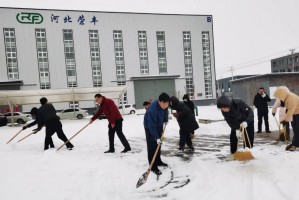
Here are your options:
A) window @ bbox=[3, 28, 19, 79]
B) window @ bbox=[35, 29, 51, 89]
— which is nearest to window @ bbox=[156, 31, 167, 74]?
window @ bbox=[35, 29, 51, 89]

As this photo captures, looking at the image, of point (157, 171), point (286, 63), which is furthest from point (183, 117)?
point (286, 63)

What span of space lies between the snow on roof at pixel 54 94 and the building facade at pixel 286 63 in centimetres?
5539

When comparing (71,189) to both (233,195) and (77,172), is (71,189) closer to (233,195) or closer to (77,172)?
(77,172)

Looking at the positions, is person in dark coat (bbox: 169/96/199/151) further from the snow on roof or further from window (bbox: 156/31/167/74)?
window (bbox: 156/31/167/74)

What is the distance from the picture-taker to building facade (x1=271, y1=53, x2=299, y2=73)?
60.0 m

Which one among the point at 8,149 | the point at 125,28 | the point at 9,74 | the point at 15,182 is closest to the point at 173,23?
the point at 125,28

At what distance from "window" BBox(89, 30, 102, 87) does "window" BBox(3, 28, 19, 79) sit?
10.1 metres

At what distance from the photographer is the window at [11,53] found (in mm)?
31609

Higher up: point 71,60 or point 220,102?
point 71,60

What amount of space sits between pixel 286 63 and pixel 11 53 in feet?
211

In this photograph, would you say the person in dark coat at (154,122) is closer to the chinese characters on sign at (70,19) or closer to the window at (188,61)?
the chinese characters on sign at (70,19)

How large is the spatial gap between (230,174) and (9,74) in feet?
114

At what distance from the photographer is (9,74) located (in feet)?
104

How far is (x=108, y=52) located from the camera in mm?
35375
